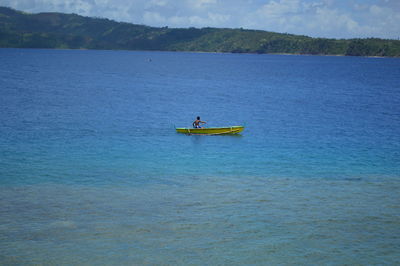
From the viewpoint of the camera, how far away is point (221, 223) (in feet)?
84.0

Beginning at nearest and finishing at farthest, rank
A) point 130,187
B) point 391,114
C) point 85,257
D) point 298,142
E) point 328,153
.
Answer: point 85,257 < point 130,187 < point 328,153 < point 298,142 < point 391,114

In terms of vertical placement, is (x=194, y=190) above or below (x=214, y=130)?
below

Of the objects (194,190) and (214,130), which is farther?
(214,130)

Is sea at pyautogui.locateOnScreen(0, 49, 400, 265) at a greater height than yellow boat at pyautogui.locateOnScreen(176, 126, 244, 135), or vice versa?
yellow boat at pyautogui.locateOnScreen(176, 126, 244, 135)

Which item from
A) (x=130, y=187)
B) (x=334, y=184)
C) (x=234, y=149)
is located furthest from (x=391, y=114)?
(x=130, y=187)

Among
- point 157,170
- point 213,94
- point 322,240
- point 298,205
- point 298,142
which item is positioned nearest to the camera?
point 322,240

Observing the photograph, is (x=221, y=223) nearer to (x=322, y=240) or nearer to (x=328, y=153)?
(x=322, y=240)

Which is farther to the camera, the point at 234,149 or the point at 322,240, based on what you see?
the point at 234,149

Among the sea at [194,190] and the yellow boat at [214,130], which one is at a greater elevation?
the yellow boat at [214,130]

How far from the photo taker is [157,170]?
3666 centimetres

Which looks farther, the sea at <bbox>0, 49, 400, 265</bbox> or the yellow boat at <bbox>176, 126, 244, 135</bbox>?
the yellow boat at <bbox>176, 126, 244, 135</bbox>

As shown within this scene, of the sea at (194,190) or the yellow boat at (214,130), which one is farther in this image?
the yellow boat at (214,130)

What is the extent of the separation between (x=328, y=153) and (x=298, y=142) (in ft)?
18.4

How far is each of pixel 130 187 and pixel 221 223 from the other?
9.15 m
